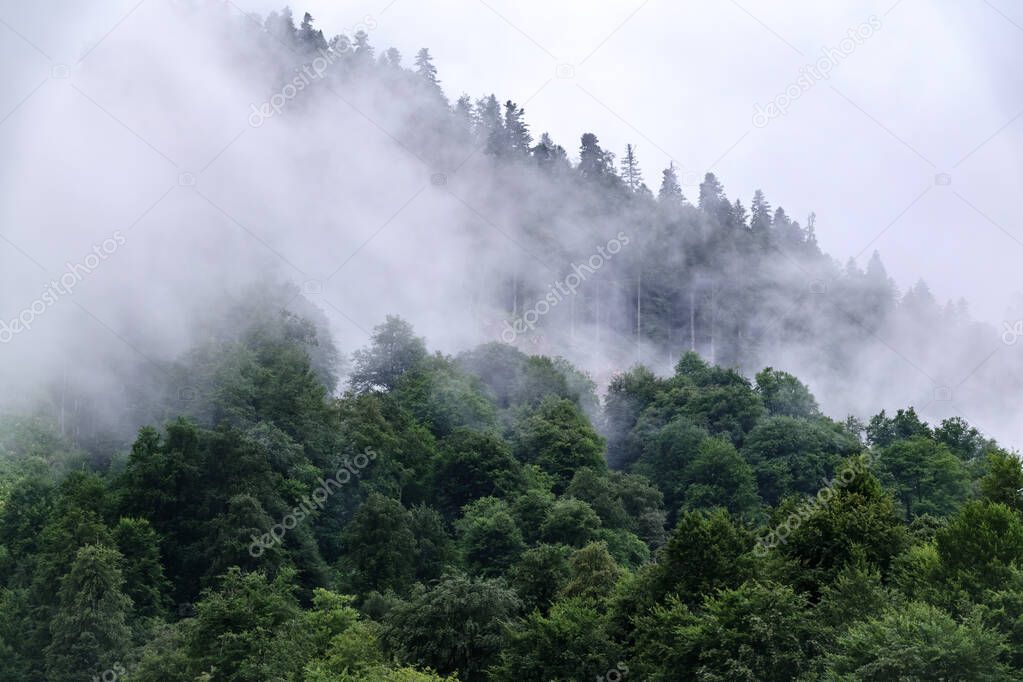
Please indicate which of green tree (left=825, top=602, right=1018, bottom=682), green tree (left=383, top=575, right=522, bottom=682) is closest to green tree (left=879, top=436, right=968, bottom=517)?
green tree (left=383, top=575, right=522, bottom=682)

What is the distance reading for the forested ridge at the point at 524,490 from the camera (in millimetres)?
53625

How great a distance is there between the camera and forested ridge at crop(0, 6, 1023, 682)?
5362 cm

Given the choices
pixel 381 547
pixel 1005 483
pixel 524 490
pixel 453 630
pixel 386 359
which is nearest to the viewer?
pixel 1005 483

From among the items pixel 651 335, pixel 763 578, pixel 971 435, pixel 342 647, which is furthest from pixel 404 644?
pixel 651 335

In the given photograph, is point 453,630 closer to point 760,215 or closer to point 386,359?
point 386,359

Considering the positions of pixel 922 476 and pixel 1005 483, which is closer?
pixel 1005 483

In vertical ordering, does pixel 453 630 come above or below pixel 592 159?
below

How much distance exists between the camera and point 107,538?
7656cm

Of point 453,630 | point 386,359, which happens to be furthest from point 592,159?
point 453,630

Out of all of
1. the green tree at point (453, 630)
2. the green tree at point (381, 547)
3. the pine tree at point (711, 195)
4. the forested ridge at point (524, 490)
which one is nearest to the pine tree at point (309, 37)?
the forested ridge at point (524, 490)

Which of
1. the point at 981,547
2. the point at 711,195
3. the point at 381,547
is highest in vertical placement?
the point at 711,195

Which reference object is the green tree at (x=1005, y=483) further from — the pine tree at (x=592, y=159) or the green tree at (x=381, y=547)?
the pine tree at (x=592, y=159)

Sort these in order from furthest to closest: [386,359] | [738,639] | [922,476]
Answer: [386,359] → [922,476] → [738,639]

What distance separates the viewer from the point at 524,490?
93.8 meters
